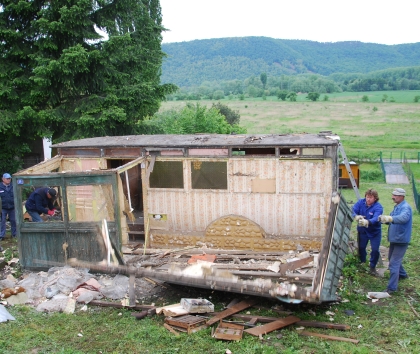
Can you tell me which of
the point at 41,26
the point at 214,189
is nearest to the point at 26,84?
the point at 41,26

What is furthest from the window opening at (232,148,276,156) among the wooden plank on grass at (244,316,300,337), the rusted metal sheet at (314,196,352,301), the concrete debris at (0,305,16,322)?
the concrete debris at (0,305,16,322)

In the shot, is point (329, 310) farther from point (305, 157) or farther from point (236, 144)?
point (236, 144)

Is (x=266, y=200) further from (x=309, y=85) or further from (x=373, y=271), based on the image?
(x=309, y=85)

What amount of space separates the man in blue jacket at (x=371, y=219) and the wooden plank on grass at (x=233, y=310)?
270cm

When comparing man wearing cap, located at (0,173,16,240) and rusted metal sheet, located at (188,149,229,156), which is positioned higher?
rusted metal sheet, located at (188,149,229,156)

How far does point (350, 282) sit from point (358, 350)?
2.60 m

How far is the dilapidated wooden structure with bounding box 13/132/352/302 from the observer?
27.8 ft

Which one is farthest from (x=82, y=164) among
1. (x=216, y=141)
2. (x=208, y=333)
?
(x=208, y=333)

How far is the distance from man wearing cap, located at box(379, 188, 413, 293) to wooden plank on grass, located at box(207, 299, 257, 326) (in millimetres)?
2551

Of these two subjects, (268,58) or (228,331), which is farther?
(268,58)

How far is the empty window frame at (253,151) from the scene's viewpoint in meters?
9.51

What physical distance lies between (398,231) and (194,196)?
427 cm

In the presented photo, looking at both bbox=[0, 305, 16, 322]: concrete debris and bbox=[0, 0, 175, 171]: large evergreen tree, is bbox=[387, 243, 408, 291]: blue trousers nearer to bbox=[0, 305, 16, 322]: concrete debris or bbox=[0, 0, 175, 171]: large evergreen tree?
bbox=[0, 305, 16, 322]: concrete debris

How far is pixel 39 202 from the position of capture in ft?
32.3
